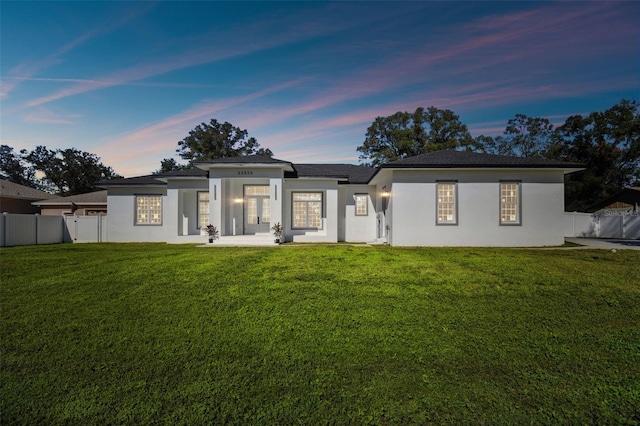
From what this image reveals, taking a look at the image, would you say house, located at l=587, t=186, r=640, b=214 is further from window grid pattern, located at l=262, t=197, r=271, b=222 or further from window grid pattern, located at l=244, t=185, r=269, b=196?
window grid pattern, located at l=244, t=185, r=269, b=196

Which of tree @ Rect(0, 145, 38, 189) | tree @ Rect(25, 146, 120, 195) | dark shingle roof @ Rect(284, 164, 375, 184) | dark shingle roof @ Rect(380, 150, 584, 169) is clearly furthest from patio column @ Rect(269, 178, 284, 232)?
tree @ Rect(0, 145, 38, 189)

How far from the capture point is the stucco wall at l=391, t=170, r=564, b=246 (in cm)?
1266

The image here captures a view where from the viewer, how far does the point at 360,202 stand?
1631cm

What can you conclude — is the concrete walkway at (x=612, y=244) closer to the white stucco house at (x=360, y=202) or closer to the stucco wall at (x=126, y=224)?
the white stucco house at (x=360, y=202)

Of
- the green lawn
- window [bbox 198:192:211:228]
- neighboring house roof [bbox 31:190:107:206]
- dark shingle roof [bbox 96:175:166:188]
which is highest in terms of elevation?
dark shingle roof [bbox 96:175:166:188]

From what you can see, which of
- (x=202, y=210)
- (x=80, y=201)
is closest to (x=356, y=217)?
(x=202, y=210)

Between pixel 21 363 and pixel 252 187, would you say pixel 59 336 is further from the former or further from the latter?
→ pixel 252 187

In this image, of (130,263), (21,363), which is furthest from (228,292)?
(130,263)

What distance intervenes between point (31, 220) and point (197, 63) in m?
12.0

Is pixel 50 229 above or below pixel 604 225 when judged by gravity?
below

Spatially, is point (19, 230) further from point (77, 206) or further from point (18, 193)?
point (18, 193)

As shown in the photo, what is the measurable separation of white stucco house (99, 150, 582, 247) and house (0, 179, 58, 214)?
1282 centimetres

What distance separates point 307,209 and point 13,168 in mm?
55884

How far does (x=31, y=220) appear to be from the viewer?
48.3 feet
